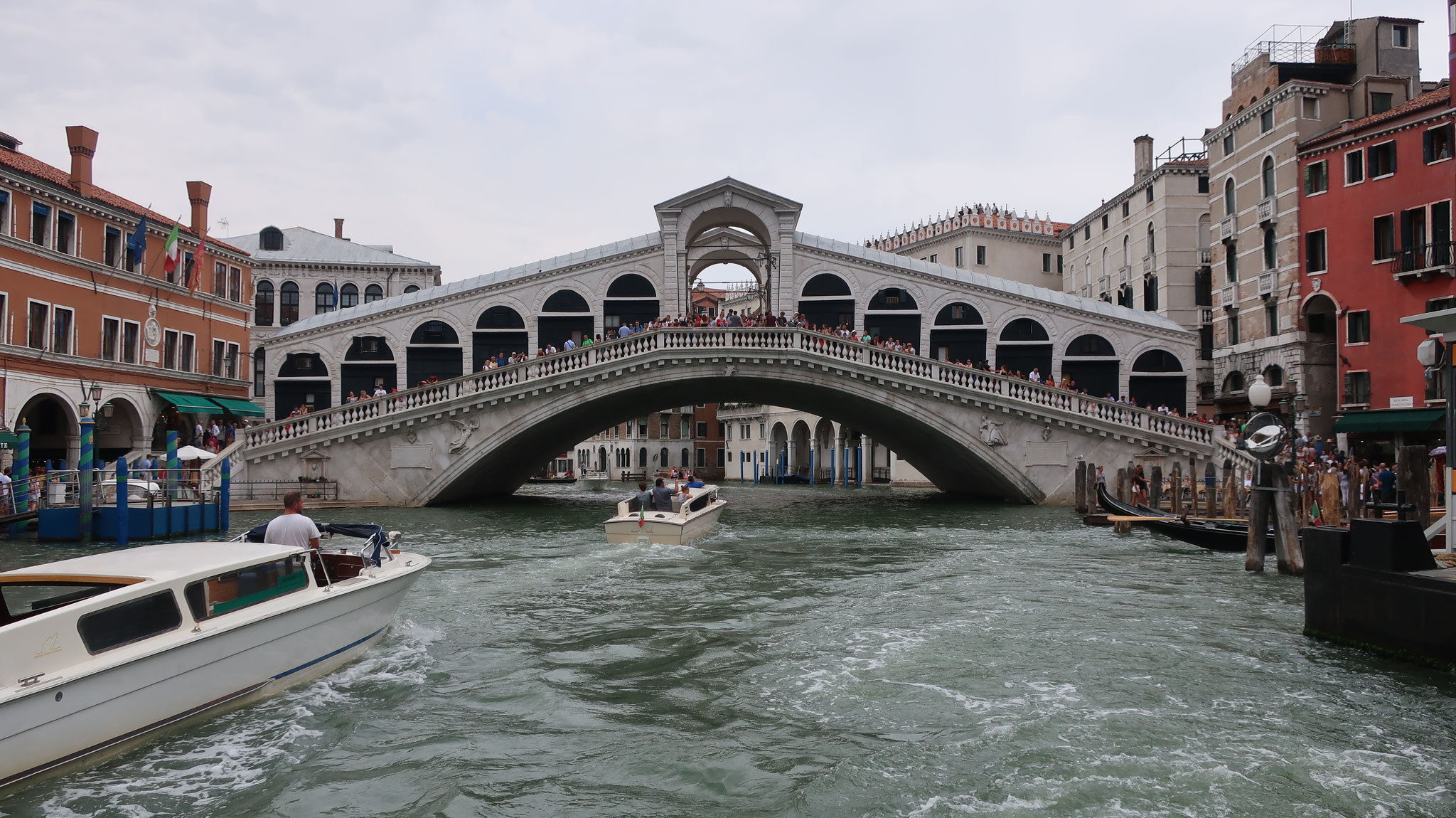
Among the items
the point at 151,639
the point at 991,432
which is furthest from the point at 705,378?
the point at 151,639

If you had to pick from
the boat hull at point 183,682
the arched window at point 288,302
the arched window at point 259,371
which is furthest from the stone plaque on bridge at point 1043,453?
the arched window at point 288,302

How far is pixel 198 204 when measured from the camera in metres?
31.3

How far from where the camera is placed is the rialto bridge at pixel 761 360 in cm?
2619

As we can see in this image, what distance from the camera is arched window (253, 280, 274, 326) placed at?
136 ft

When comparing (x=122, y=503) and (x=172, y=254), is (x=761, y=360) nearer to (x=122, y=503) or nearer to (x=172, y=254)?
(x=122, y=503)

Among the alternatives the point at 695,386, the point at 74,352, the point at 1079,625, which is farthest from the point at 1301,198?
the point at 74,352

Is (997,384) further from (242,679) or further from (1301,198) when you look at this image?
(242,679)

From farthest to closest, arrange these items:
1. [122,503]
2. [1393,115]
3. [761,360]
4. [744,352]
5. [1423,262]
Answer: [761,360] < [744,352] < [1393,115] < [1423,262] < [122,503]

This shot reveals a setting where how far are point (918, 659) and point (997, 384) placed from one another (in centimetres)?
1909

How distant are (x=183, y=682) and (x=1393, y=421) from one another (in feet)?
86.7

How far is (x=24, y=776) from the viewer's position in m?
5.23

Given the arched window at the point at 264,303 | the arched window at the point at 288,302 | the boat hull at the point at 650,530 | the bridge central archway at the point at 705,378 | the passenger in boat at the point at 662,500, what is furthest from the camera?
the arched window at the point at 288,302

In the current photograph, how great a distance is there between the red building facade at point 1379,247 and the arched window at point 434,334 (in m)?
25.0

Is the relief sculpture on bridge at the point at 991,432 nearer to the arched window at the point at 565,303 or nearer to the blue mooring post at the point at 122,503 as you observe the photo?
the arched window at the point at 565,303
